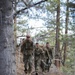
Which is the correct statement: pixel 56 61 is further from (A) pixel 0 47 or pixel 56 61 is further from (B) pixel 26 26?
(A) pixel 0 47

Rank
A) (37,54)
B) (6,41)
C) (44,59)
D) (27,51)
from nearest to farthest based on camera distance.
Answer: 1. (6,41)
2. (27,51)
3. (37,54)
4. (44,59)

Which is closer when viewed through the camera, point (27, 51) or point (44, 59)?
point (27, 51)

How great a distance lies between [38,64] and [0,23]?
10423mm

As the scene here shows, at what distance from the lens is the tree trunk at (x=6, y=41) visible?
3256 millimetres

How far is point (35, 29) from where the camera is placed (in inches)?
1276

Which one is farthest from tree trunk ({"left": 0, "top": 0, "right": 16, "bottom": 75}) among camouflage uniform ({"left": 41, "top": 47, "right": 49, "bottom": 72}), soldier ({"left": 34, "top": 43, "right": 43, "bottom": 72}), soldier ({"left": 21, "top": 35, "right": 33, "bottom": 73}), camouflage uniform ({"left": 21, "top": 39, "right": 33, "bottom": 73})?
camouflage uniform ({"left": 41, "top": 47, "right": 49, "bottom": 72})

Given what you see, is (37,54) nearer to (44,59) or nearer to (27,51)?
(27,51)

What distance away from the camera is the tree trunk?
326 centimetres

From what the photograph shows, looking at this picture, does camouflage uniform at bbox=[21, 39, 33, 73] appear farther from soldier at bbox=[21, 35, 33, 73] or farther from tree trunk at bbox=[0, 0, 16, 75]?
tree trunk at bbox=[0, 0, 16, 75]

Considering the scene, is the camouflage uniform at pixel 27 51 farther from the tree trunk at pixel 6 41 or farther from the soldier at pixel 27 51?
the tree trunk at pixel 6 41

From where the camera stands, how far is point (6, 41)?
3.26 m

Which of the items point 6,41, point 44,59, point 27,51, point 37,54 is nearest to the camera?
point 6,41

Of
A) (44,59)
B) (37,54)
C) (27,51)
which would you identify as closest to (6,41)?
(27,51)

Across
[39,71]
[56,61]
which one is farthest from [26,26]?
[39,71]
